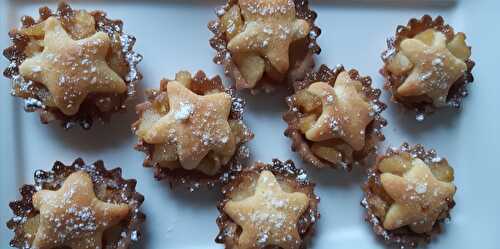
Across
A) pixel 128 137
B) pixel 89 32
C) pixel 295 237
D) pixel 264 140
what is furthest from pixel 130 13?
pixel 295 237

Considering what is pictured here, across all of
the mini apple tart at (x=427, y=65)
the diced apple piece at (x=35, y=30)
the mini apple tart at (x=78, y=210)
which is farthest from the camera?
the mini apple tart at (x=427, y=65)

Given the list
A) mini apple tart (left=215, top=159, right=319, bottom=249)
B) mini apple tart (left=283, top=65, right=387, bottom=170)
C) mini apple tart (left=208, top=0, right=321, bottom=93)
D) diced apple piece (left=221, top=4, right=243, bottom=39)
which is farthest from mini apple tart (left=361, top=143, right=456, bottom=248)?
diced apple piece (left=221, top=4, right=243, bottom=39)

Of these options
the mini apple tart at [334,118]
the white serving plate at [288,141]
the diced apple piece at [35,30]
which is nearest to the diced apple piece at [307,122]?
the mini apple tart at [334,118]

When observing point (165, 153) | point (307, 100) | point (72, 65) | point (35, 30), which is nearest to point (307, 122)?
point (307, 100)

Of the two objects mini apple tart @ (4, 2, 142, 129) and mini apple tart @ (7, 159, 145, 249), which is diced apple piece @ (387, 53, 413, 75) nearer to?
mini apple tart @ (4, 2, 142, 129)

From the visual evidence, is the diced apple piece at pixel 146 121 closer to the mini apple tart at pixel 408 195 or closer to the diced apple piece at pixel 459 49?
the mini apple tart at pixel 408 195
